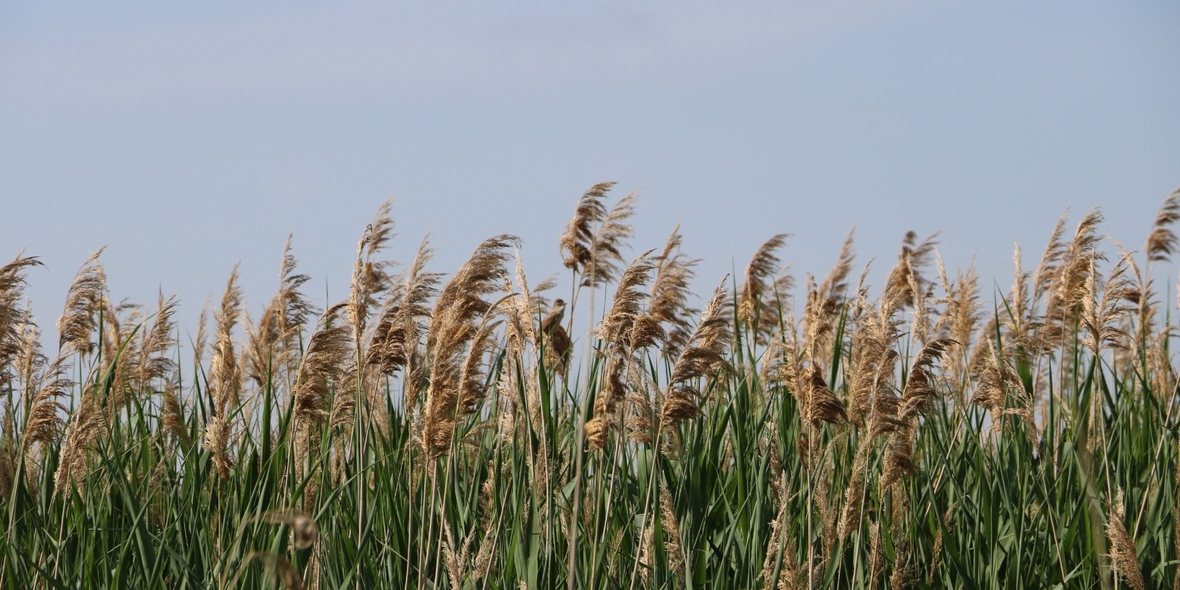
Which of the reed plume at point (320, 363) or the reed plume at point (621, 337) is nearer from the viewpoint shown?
the reed plume at point (621, 337)

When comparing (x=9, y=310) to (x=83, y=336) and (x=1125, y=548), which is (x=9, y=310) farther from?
(x=1125, y=548)

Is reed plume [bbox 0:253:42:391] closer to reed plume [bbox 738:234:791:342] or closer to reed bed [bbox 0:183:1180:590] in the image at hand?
reed bed [bbox 0:183:1180:590]

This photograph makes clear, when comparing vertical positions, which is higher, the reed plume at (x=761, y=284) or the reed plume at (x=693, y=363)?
the reed plume at (x=761, y=284)

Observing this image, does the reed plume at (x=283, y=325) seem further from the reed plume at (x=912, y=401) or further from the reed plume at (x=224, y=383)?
the reed plume at (x=912, y=401)

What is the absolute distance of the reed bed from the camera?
3576 millimetres

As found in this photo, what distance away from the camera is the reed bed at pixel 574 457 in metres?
3.58

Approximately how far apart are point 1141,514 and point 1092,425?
73 cm

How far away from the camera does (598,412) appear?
3.58 meters

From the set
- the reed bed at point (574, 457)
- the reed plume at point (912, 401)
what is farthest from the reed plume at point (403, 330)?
the reed plume at point (912, 401)

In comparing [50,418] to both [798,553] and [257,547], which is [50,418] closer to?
[257,547]

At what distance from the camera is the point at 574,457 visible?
187 inches

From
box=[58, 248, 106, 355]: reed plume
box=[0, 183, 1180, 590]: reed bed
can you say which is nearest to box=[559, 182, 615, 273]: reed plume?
box=[0, 183, 1180, 590]: reed bed

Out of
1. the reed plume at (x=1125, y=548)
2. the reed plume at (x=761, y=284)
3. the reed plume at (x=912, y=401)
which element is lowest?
the reed plume at (x=1125, y=548)

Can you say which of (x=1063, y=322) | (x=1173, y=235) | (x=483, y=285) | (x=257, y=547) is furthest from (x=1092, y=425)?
(x=257, y=547)
